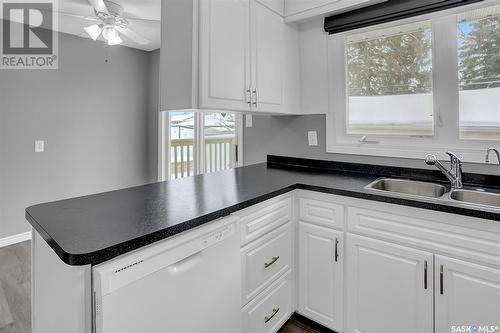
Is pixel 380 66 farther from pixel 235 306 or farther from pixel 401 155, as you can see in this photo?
pixel 235 306

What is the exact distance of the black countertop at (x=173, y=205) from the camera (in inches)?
35.4

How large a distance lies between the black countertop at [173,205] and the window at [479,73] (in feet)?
1.05

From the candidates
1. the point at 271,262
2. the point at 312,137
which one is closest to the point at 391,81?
the point at 312,137

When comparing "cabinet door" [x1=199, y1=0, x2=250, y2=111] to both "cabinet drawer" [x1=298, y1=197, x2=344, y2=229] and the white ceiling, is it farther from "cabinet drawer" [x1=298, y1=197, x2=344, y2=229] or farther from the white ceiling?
the white ceiling

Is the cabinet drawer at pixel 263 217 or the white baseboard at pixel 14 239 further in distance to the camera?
the white baseboard at pixel 14 239

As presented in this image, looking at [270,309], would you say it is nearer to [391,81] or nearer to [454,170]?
[454,170]

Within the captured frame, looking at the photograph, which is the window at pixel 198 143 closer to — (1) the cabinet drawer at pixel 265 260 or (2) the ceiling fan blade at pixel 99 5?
(2) the ceiling fan blade at pixel 99 5

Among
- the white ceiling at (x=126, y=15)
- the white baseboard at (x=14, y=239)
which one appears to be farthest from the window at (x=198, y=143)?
the white baseboard at (x=14, y=239)

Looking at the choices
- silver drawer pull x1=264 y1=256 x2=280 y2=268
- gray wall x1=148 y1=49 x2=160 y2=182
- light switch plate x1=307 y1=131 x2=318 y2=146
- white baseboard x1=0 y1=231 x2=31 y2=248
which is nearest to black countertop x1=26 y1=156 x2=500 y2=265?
light switch plate x1=307 y1=131 x2=318 y2=146

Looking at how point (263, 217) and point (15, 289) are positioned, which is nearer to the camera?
point (263, 217)

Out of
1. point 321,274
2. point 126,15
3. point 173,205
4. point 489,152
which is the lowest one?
point 321,274

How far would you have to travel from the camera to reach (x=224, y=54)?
→ 1698mm

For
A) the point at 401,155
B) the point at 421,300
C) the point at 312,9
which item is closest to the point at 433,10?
the point at 312,9

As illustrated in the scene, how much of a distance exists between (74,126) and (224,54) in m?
2.77
